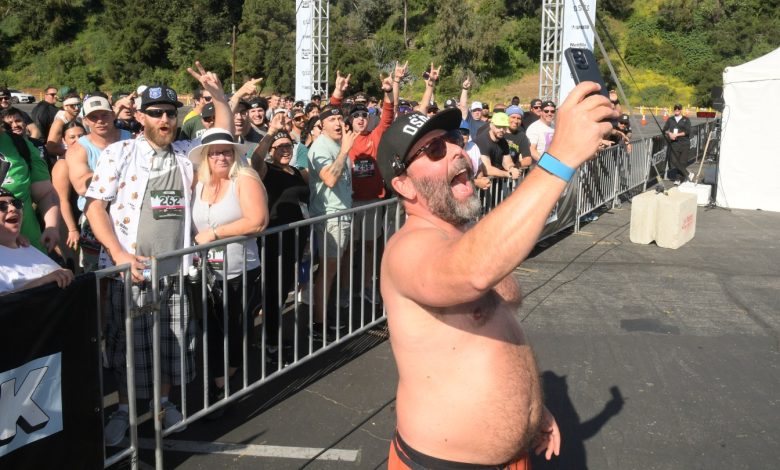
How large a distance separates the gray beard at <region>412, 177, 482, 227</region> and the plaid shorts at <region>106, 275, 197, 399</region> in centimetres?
213

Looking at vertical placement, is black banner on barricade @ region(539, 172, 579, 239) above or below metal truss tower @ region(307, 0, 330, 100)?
below

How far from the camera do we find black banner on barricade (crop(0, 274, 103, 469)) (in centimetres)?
316

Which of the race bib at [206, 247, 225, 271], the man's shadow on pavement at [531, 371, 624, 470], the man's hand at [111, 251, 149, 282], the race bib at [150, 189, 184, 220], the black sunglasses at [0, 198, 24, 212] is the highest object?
the black sunglasses at [0, 198, 24, 212]

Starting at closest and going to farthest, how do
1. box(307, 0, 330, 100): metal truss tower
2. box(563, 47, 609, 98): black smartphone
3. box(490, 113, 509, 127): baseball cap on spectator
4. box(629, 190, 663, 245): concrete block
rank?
box(563, 47, 609, 98): black smartphone
box(490, 113, 509, 127): baseball cap on spectator
box(629, 190, 663, 245): concrete block
box(307, 0, 330, 100): metal truss tower

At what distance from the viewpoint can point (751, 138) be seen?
1295 centimetres

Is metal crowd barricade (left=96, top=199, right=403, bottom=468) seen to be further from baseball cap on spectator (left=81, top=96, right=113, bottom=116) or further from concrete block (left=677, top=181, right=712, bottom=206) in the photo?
concrete block (left=677, top=181, right=712, bottom=206)

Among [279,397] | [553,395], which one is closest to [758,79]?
[553,395]

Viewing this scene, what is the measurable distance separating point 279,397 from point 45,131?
7.33m

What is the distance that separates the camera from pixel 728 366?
5594 millimetres

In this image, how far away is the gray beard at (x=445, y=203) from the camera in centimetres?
225

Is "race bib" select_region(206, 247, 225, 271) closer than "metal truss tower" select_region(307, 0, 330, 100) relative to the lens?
Yes

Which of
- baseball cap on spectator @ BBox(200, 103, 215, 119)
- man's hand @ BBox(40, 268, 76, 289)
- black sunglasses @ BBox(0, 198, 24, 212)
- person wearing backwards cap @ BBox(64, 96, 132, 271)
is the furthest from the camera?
baseball cap on spectator @ BBox(200, 103, 215, 119)

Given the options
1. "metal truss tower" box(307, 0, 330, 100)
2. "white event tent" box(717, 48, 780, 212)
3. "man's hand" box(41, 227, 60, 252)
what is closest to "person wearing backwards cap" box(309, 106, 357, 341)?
"man's hand" box(41, 227, 60, 252)

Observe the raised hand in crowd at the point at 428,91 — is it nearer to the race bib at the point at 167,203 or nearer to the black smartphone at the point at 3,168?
the race bib at the point at 167,203
